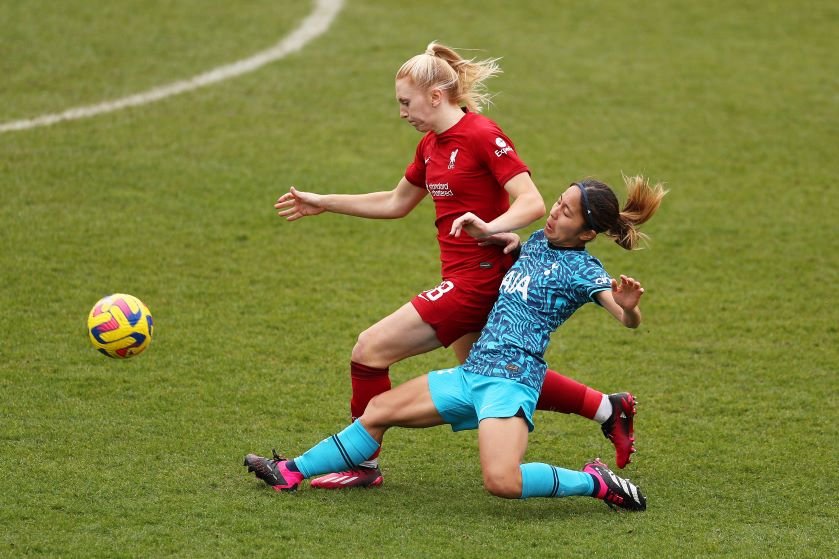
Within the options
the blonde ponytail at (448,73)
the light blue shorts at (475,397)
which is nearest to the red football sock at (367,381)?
the light blue shorts at (475,397)

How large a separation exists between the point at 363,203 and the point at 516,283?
1138 mm

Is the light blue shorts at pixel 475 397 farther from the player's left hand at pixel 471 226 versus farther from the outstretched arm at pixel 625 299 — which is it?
the player's left hand at pixel 471 226

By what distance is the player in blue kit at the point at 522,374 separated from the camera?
223 inches

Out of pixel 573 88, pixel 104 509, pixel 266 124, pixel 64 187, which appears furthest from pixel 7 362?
pixel 573 88

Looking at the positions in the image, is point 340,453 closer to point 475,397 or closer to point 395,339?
point 395,339

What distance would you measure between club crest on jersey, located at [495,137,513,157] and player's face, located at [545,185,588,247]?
356 millimetres

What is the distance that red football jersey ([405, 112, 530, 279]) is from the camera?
5.89 meters

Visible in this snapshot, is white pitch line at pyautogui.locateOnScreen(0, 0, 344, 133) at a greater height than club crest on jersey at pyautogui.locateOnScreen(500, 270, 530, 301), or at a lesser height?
greater

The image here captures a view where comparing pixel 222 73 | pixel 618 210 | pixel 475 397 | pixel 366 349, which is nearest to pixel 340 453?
pixel 366 349

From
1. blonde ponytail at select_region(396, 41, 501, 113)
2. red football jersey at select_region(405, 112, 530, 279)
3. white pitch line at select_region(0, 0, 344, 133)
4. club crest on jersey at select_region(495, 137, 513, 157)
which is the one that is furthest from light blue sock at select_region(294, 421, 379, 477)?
white pitch line at select_region(0, 0, 344, 133)

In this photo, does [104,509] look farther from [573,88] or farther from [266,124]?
[573,88]

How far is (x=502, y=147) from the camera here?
5.86 metres

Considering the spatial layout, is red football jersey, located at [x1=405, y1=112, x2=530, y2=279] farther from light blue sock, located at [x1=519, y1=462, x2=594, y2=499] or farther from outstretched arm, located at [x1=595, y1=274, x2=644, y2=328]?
light blue sock, located at [x1=519, y1=462, x2=594, y2=499]

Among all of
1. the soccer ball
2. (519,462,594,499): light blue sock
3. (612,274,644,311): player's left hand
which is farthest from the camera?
the soccer ball
